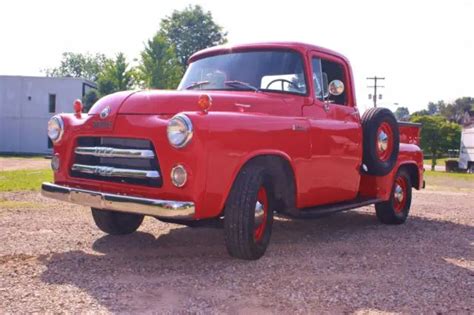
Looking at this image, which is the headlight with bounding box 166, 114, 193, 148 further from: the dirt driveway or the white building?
the white building

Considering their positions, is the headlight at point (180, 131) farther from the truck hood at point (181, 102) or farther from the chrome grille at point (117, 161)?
the truck hood at point (181, 102)

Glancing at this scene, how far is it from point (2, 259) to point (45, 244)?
A: 0.73 meters

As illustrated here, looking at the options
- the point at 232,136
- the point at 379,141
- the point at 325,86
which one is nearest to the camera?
the point at 232,136

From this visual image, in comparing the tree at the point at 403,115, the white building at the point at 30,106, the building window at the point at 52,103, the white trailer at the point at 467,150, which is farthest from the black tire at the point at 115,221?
the building window at the point at 52,103

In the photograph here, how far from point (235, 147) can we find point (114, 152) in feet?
3.49

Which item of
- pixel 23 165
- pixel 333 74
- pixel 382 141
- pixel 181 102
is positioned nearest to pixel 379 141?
pixel 382 141

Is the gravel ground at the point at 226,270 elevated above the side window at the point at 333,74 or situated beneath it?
situated beneath

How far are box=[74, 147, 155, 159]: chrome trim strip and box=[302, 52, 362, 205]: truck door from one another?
1866mm

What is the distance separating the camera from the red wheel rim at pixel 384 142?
673cm

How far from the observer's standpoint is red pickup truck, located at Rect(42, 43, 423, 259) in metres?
4.34

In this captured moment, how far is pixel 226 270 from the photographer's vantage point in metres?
4.58

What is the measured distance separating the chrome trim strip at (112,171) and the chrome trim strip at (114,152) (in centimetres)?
12

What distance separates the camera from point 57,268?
454 centimetres

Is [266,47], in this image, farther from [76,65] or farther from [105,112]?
[76,65]
